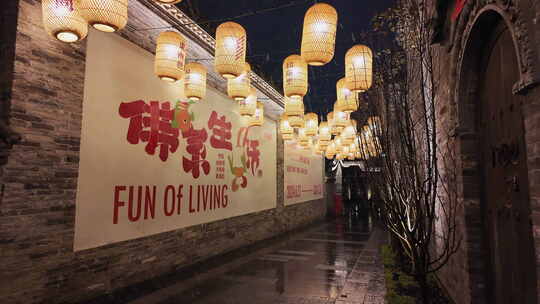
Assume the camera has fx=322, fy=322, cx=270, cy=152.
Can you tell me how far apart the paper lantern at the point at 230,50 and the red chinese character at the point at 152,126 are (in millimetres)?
2019

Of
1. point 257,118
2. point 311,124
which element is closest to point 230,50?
point 257,118

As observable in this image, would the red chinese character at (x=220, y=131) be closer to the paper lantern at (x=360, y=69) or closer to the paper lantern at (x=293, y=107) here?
the paper lantern at (x=293, y=107)

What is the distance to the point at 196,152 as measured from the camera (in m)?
7.50

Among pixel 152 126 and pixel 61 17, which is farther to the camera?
pixel 152 126

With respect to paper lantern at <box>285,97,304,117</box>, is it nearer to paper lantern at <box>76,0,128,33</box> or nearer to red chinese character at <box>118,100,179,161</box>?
red chinese character at <box>118,100,179,161</box>

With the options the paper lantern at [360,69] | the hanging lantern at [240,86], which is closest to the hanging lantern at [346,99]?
the paper lantern at [360,69]

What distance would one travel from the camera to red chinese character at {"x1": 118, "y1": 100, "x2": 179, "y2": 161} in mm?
5753

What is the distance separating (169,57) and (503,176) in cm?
430

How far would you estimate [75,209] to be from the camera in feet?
15.5

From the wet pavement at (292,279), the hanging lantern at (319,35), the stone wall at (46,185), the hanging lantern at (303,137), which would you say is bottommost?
the wet pavement at (292,279)

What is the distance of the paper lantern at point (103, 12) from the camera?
127 inches

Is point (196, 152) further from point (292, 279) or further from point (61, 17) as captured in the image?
point (61, 17)

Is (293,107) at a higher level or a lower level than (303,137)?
higher

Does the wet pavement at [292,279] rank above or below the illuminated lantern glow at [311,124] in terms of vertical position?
below
